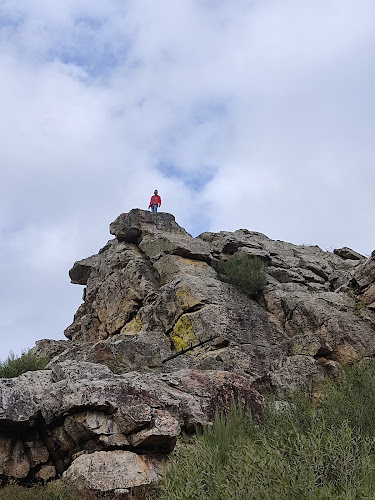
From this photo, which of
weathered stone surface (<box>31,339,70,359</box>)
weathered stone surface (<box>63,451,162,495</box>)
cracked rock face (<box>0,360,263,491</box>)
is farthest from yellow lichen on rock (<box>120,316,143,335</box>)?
weathered stone surface (<box>63,451,162,495</box>)

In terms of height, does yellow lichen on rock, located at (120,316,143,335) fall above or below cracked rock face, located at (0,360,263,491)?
above

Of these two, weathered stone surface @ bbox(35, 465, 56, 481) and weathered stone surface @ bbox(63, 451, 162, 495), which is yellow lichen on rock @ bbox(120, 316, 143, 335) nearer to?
weathered stone surface @ bbox(35, 465, 56, 481)

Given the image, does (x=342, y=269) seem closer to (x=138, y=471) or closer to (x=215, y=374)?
(x=215, y=374)

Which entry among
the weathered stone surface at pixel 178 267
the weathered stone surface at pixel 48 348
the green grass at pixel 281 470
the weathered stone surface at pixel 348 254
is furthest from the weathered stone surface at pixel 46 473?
the weathered stone surface at pixel 348 254

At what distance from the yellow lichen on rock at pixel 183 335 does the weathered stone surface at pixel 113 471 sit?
783 centimetres

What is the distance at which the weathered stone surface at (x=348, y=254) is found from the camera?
97.0 feet

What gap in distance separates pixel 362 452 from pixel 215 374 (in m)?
6.54

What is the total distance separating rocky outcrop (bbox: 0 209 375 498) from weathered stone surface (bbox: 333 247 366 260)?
0.08m

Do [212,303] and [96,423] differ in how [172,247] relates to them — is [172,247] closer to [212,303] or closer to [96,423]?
[212,303]

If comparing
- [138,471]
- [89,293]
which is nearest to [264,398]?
[138,471]

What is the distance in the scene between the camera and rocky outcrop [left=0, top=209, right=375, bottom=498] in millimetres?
10477

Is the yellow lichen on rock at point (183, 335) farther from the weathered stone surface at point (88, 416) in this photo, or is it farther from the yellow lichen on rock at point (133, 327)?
the weathered stone surface at point (88, 416)

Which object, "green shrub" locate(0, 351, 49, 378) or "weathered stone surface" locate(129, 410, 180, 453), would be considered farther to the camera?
"green shrub" locate(0, 351, 49, 378)

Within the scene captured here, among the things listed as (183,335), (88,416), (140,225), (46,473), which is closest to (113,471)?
(88,416)
